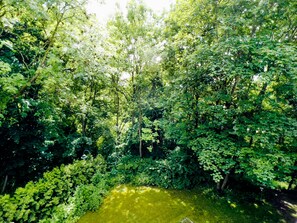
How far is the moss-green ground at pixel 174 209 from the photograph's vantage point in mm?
5707

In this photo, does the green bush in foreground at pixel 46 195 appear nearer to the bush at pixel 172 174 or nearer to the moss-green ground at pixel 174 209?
the moss-green ground at pixel 174 209

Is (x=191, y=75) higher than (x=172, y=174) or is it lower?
higher

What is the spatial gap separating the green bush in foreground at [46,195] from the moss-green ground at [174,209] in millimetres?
813

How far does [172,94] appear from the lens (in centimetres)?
748

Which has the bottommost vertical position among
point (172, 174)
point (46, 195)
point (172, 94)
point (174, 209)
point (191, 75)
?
point (174, 209)

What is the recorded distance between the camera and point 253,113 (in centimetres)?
594

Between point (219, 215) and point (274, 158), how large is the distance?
111 inches

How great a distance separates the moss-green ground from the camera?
18.7 ft

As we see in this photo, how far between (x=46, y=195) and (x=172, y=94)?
595cm

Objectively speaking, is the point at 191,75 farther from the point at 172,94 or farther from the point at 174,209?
the point at 174,209

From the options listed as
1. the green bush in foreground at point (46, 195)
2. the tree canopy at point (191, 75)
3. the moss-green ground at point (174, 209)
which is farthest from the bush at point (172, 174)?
the green bush in foreground at point (46, 195)

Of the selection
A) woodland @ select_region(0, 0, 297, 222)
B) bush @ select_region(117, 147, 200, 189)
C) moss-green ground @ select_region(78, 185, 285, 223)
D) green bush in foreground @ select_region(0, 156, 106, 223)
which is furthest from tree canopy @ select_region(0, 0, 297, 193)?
green bush in foreground @ select_region(0, 156, 106, 223)

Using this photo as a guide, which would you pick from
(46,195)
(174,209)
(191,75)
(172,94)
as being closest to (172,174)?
(174,209)

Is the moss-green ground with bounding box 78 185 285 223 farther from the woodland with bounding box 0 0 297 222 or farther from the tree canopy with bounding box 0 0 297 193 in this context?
the tree canopy with bounding box 0 0 297 193
